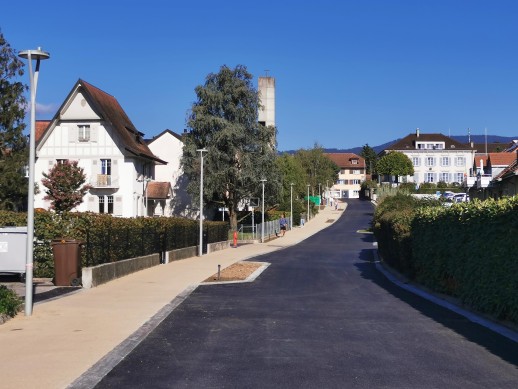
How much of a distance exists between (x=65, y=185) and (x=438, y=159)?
91.2 metres

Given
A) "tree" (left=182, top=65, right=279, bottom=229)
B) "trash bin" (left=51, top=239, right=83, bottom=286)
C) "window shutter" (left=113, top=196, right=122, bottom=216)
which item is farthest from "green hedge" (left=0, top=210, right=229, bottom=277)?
"tree" (left=182, top=65, right=279, bottom=229)

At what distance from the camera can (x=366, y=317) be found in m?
12.4

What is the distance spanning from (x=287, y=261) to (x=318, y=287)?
13.6 m

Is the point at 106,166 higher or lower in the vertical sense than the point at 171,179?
higher

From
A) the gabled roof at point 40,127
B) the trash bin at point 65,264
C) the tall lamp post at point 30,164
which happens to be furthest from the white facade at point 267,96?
the tall lamp post at point 30,164

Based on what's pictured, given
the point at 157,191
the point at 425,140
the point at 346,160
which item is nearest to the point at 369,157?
the point at 346,160

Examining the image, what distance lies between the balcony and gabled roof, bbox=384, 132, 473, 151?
279ft

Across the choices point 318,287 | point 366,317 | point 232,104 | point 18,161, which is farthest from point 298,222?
point 366,317

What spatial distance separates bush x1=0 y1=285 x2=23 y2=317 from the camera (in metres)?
11.3

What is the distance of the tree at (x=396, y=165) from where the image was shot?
11456 cm

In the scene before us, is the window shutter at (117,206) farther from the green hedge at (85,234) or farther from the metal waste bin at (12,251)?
the metal waste bin at (12,251)

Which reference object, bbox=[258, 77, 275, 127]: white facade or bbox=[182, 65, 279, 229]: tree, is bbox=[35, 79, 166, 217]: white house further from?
bbox=[258, 77, 275, 127]: white facade

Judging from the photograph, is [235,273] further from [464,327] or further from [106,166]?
[106,166]

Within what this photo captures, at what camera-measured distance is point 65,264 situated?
17000mm
